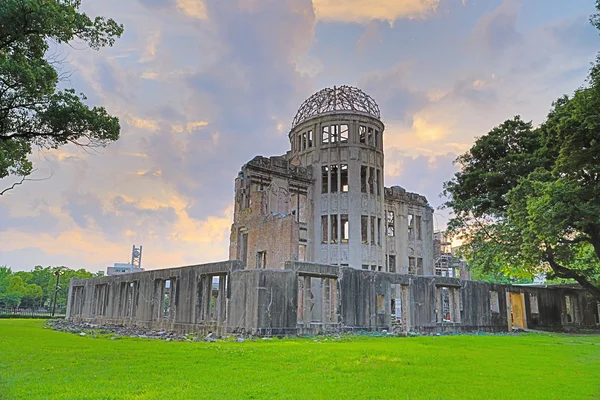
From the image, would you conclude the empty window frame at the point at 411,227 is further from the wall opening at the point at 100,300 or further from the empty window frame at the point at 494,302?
the wall opening at the point at 100,300

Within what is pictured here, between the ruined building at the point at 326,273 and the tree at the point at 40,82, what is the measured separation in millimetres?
8828

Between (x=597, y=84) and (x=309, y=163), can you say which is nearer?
(x=597, y=84)

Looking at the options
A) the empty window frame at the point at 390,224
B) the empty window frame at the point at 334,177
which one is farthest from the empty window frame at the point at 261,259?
the empty window frame at the point at 390,224

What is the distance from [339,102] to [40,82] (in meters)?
25.3

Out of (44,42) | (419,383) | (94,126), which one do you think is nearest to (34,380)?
(419,383)

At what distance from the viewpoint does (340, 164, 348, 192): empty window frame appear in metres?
35.4

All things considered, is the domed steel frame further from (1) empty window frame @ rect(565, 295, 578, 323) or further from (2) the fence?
(2) the fence

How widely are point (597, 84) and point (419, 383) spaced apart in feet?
52.6

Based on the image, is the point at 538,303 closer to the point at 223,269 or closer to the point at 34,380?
the point at 223,269

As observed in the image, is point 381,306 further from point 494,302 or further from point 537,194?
point 537,194

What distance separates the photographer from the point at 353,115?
116 ft

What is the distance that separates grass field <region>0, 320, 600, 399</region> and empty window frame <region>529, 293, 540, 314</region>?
72.5 ft

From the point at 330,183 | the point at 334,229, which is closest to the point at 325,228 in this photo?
the point at 334,229

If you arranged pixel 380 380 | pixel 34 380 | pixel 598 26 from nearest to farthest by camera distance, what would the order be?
pixel 34 380, pixel 380 380, pixel 598 26
